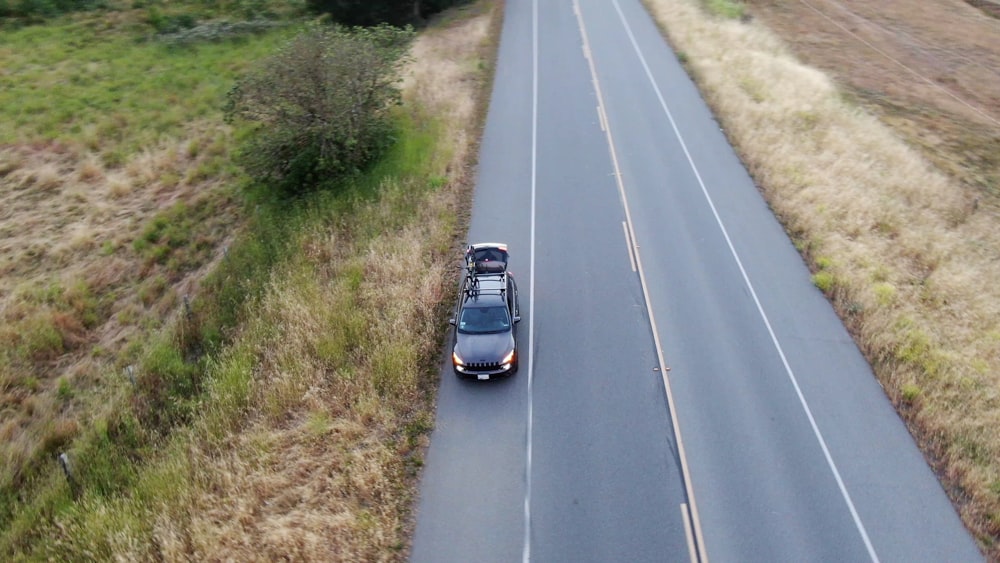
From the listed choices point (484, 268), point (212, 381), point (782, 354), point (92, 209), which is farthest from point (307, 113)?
point (782, 354)

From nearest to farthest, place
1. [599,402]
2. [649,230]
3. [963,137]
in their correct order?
[599,402]
[649,230]
[963,137]

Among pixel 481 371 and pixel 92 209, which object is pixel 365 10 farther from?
pixel 481 371

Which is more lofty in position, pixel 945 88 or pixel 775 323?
pixel 945 88

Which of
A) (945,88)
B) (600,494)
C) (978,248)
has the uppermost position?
(945,88)

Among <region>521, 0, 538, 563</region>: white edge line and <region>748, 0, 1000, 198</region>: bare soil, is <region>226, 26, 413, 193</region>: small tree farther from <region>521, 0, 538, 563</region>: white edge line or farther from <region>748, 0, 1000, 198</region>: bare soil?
<region>748, 0, 1000, 198</region>: bare soil

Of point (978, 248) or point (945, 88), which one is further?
point (945, 88)

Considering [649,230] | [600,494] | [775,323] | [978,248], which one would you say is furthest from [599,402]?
[978,248]

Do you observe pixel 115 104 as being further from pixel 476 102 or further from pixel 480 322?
pixel 480 322

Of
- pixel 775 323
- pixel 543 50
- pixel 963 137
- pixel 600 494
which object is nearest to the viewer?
pixel 600 494
